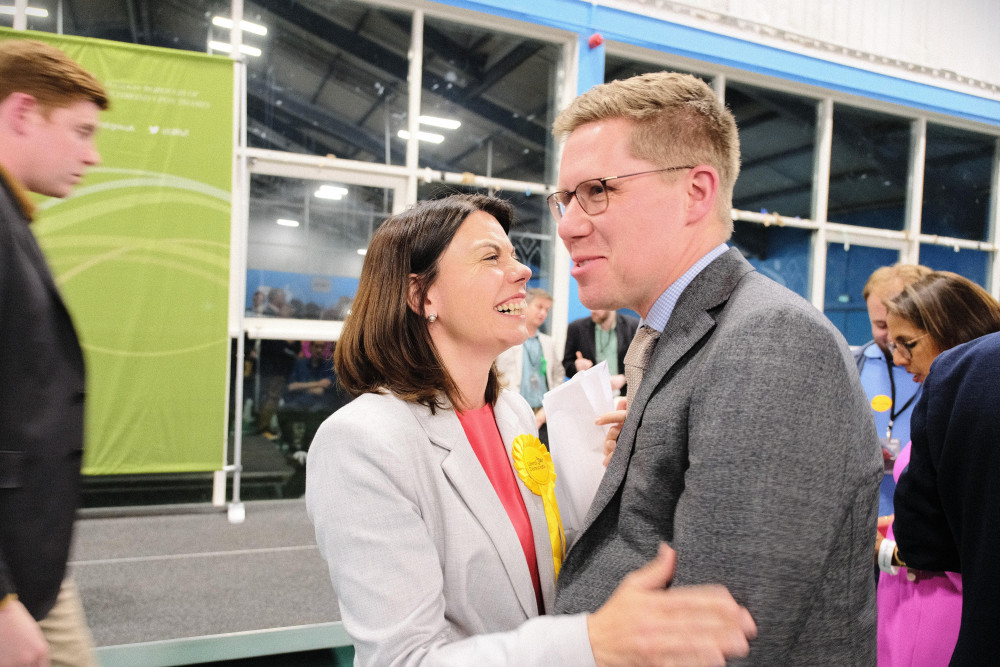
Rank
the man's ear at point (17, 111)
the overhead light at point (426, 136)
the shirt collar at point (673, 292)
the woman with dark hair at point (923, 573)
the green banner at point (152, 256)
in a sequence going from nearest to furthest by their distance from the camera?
the shirt collar at point (673, 292) → the man's ear at point (17, 111) → the woman with dark hair at point (923, 573) → the green banner at point (152, 256) → the overhead light at point (426, 136)

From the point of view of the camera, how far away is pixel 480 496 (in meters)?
1.20

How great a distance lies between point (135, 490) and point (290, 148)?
2.75 metres

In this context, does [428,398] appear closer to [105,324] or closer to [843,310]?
[105,324]

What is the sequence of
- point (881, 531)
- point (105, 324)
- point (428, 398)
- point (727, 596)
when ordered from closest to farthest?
point (727, 596), point (428, 398), point (881, 531), point (105, 324)

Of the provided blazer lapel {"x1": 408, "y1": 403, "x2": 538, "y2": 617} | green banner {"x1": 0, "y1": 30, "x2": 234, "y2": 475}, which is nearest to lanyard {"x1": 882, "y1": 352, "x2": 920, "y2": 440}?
blazer lapel {"x1": 408, "y1": 403, "x2": 538, "y2": 617}

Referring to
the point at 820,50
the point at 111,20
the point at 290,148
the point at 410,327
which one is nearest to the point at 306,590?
the point at 410,327

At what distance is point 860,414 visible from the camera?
0.78 metres

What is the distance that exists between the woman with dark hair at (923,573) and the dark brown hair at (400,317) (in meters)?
1.29

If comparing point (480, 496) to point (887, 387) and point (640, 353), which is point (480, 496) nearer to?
point (640, 353)

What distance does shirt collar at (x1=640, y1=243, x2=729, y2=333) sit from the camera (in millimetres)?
1042

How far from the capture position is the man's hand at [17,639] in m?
1.11

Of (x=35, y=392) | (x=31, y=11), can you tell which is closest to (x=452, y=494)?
(x=35, y=392)

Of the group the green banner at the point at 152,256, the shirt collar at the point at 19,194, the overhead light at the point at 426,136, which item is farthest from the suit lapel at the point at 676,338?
the overhead light at the point at 426,136

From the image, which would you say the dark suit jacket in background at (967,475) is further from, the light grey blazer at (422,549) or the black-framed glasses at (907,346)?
the light grey blazer at (422,549)
